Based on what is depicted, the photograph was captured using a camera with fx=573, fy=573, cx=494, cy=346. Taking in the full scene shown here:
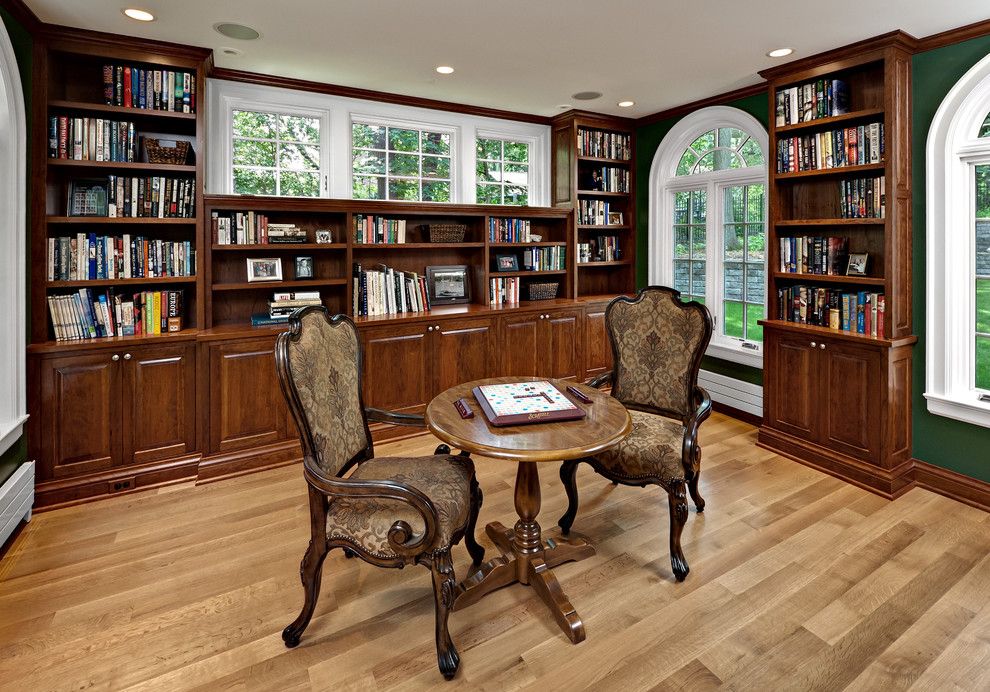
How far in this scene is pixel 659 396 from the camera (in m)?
3.11

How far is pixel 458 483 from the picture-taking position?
86.7 inches

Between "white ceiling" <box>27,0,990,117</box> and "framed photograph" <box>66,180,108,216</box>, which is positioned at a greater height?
"white ceiling" <box>27,0,990,117</box>

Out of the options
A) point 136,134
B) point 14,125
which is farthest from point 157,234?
point 14,125

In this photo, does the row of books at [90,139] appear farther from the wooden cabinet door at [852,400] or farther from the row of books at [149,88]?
the wooden cabinet door at [852,400]

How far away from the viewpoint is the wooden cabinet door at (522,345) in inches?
183

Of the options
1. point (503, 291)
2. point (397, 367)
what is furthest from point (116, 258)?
point (503, 291)

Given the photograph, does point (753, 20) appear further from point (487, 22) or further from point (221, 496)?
point (221, 496)

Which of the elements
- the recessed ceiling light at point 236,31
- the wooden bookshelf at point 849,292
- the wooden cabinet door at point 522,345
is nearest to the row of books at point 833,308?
the wooden bookshelf at point 849,292

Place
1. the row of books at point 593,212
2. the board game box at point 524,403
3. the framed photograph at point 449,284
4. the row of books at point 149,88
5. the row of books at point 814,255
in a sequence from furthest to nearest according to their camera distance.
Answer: the row of books at point 593,212, the framed photograph at point 449,284, the row of books at point 814,255, the row of books at point 149,88, the board game box at point 524,403

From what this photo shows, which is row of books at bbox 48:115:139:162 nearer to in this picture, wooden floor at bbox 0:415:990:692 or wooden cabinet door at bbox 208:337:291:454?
wooden cabinet door at bbox 208:337:291:454

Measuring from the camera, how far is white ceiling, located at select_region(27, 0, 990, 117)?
2.83 meters

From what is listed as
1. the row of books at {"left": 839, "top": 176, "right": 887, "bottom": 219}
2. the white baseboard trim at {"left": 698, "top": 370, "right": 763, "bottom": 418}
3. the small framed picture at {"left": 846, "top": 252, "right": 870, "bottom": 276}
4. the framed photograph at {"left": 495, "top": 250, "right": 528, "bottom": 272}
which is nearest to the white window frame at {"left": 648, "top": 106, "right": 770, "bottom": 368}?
the white baseboard trim at {"left": 698, "top": 370, "right": 763, "bottom": 418}

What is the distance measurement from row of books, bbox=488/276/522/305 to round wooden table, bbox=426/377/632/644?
90.0 inches

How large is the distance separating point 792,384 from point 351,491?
3.20 m
